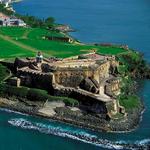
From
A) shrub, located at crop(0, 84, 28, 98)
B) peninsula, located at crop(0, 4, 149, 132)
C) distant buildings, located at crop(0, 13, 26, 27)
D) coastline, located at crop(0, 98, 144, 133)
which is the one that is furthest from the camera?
distant buildings, located at crop(0, 13, 26, 27)

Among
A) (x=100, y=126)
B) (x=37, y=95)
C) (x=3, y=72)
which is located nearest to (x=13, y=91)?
(x=37, y=95)

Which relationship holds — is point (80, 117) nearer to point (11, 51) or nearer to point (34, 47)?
point (11, 51)

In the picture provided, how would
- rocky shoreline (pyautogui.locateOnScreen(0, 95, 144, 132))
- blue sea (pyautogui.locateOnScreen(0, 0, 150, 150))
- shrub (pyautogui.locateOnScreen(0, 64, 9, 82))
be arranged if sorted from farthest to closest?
shrub (pyautogui.locateOnScreen(0, 64, 9, 82))
rocky shoreline (pyautogui.locateOnScreen(0, 95, 144, 132))
blue sea (pyautogui.locateOnScreen(0, 0, 150, 150))

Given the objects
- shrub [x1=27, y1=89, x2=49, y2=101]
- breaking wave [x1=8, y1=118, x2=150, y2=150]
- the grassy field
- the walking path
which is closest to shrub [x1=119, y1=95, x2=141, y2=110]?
breaking wave [x1=8, y1=118, x2=150, y2=150]

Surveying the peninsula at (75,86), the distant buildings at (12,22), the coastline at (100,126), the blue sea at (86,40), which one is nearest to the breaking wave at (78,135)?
the blue sea at (86,40)

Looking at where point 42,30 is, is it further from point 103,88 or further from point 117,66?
point 103,88

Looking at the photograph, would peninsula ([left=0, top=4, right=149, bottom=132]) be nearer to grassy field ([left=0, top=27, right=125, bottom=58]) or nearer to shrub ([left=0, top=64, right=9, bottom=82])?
shrub ([left=0, top=64, right=9, bottom=82])

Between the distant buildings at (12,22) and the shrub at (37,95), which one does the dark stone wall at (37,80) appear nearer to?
the shrub at (37,95)
